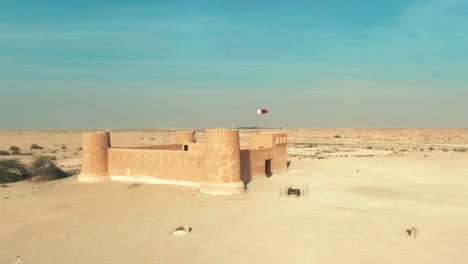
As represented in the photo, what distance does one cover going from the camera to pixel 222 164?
925 inches

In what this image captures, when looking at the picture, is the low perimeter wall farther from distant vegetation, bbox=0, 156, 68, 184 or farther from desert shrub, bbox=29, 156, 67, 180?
distant vegetation, bbox=0, 156, 68, 184

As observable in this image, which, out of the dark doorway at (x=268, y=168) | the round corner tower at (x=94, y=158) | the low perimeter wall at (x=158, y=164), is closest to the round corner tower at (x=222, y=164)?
the low perimeter wall at (x=158, y=164)

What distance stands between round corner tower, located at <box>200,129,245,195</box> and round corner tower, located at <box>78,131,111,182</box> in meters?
9.19

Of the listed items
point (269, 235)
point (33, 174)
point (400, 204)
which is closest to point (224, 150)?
point (269, 235)

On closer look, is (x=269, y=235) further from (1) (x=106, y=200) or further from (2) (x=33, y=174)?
(2) (x=33, y=174)

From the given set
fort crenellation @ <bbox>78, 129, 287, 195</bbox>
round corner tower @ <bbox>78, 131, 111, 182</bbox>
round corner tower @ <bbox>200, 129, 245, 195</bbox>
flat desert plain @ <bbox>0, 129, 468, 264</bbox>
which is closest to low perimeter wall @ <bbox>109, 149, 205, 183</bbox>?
fort crenellation @ <bbox>78, 129, 287, 195</bbox>

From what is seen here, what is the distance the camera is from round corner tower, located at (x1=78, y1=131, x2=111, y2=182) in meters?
28.5

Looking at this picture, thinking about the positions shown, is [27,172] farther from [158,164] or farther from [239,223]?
[239,223]

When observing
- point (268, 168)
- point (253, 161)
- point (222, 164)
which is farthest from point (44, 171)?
→ point (268, 168)

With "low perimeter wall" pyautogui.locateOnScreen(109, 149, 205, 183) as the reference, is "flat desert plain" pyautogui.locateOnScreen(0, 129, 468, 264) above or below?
below

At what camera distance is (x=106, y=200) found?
73.9ft

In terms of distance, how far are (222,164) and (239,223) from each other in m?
6.57

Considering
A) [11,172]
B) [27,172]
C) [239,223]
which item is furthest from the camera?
[27,172]

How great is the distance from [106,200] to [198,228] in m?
8.38
